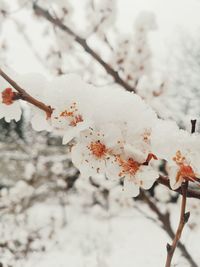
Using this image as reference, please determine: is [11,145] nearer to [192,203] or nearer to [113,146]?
[192,203]

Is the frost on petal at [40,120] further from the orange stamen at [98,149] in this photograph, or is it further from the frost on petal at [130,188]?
the frost on petal at [130,188]

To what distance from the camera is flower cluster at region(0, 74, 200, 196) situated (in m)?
0.92

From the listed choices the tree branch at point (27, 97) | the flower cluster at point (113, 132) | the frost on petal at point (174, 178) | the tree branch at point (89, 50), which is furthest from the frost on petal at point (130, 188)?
the tree branch at point (89, 50)

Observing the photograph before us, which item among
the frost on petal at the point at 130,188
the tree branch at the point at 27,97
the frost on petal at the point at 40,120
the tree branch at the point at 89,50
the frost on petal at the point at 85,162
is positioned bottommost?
the frost on petal at the point at 130,188

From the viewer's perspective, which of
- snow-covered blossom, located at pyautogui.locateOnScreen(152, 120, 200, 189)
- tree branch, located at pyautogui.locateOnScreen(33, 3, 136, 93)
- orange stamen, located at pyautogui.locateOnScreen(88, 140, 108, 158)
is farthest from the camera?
tree branch, located at pyautogui.locateOnScreen(33, 3, 136, 93)

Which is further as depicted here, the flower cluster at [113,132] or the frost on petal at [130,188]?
the frost on petal at [130,188]

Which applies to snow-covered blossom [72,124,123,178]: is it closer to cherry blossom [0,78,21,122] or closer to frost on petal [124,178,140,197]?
frost on petal [124,178,140,197]

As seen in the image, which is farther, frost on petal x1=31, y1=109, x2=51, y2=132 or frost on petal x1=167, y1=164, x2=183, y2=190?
frost on petal x1=31, y1=109, x2=51, y2=132

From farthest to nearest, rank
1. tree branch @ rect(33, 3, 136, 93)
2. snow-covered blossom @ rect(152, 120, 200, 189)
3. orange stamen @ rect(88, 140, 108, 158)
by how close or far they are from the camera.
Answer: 1. tree branch @ rect(33, 3, 136, 93)
2. orange stamen @ rect(88, 140, 108, 158)
3. snow-covered blossom @ rect(152, 120, 200, 189)

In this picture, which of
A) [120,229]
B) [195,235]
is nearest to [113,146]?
[195,235]

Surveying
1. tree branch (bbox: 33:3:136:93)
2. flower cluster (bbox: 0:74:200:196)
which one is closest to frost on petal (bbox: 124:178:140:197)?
flower cluster (bbox: 0:74:200:196)

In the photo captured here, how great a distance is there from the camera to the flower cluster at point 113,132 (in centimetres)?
92

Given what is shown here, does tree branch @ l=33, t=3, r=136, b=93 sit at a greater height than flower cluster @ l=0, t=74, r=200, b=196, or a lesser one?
greater

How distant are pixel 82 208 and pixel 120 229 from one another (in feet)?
5.82
